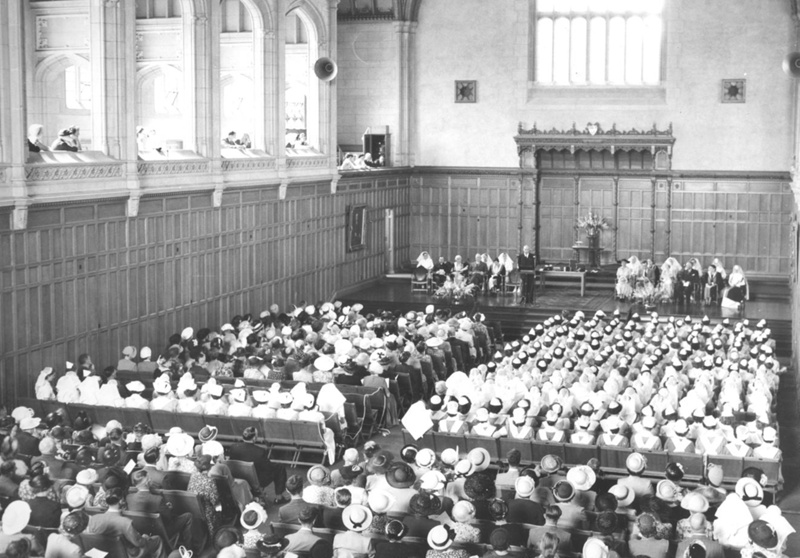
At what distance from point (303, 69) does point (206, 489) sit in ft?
68.7

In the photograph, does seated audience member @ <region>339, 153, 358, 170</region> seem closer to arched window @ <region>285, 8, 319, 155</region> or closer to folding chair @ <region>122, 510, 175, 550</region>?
arched window @ <region>285, 8, 319, 155</region>

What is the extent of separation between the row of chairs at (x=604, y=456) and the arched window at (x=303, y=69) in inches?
606

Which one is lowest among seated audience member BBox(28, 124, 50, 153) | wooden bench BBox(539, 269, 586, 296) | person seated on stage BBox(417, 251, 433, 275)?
wooden bench BBox(539, 269, 586, 296)

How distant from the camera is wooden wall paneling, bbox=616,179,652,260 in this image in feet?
117

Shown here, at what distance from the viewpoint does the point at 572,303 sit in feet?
103

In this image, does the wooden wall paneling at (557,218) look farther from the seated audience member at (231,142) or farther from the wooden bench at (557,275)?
the seated audience member at (231,142)

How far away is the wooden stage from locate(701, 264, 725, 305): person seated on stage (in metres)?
0.56

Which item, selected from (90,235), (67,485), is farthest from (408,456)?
(90,235)

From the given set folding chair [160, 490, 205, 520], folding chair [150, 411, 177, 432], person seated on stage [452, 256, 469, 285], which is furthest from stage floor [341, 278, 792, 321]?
folding chair [160, 490, 205, 520]

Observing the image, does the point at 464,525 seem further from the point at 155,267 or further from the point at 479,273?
the point at 479,273

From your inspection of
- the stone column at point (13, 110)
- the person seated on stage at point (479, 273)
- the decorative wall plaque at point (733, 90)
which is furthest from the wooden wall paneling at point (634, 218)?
the stone column at point (13, 110)

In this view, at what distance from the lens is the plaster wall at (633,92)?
34.0 meters

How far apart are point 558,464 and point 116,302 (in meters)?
11.9

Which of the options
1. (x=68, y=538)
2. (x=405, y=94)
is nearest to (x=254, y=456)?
(x=68, y=538)
